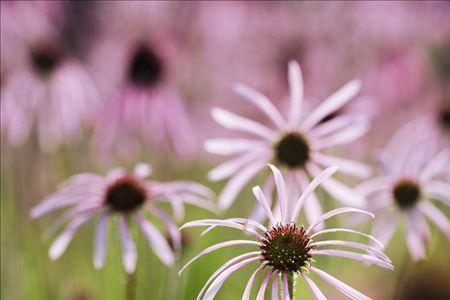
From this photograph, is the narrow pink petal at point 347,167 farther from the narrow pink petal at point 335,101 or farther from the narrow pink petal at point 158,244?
the narrow pink petal at point 158,244

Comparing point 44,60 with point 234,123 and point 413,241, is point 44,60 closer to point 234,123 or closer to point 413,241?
point 234,123

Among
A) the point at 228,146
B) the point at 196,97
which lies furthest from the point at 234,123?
the point at 196,97

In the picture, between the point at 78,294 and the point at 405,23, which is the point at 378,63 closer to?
the point at 405,23

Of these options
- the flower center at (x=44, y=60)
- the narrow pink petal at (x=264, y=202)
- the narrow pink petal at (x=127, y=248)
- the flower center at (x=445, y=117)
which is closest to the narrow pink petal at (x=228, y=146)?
the narrow pink petal at (x=127, y=248)

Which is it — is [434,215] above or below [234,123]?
below

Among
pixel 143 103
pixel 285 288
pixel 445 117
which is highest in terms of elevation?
pixel 143 103

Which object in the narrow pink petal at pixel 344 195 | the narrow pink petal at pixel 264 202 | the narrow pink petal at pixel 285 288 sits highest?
the narrow pink petal at pixel 344 195
